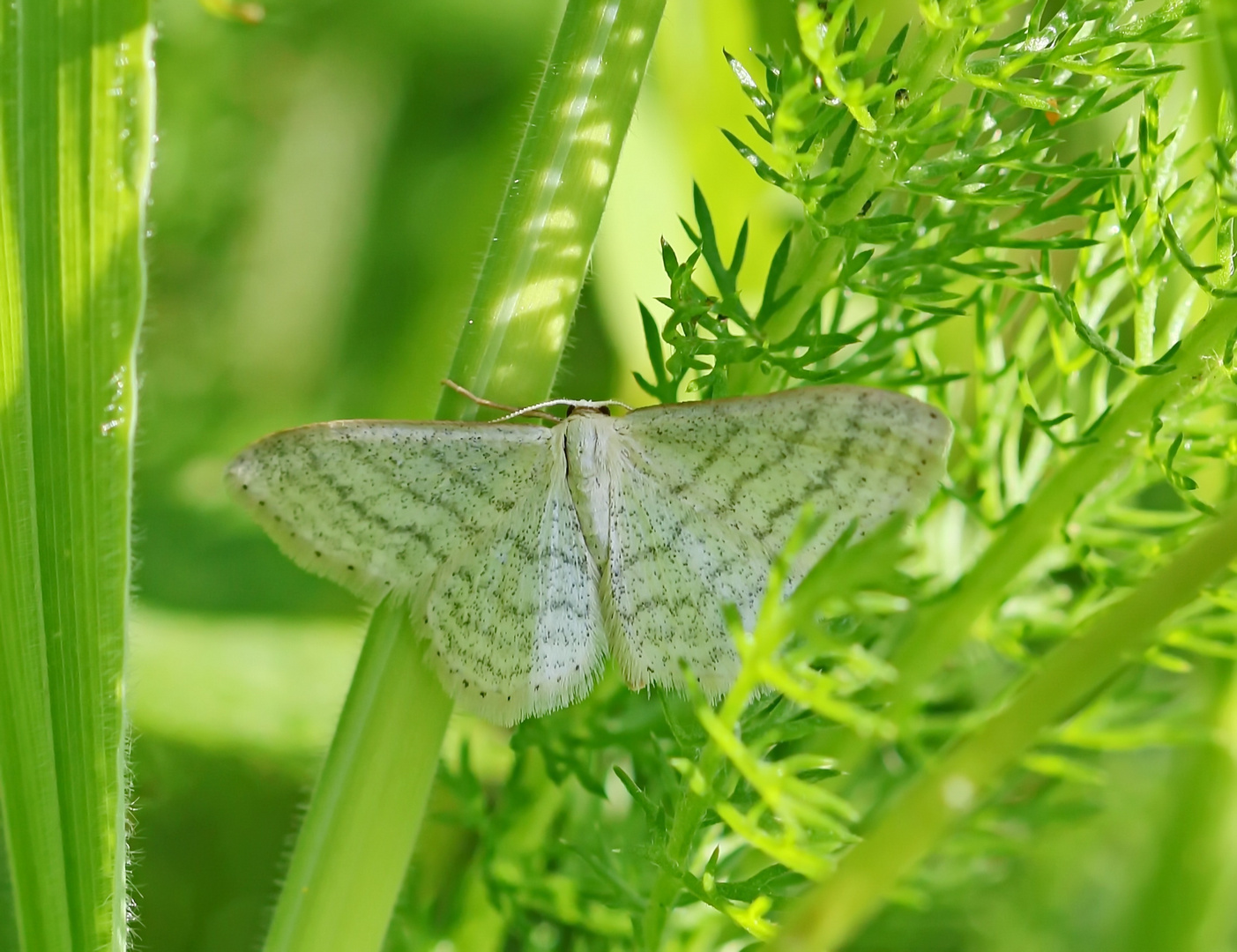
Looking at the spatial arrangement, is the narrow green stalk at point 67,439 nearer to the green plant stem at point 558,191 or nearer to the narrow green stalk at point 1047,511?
the green plant stem at point 558,191

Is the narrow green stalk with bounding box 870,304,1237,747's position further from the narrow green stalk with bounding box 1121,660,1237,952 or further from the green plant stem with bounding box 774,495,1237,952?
the narrow green stalk with bounding box 1121,660,1237,952

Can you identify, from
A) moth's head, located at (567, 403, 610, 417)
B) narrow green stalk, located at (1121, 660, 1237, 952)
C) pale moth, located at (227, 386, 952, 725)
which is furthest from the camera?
narrow green stalk, located at (1121, 660, 1237, 952)

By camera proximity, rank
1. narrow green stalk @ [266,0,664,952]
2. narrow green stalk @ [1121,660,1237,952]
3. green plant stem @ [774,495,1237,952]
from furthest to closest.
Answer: narrow green stalk @ [1121,660,1237,952], narrow green stalk @ [266,0,664,952], green plant stem @ [774,495,1237,952]

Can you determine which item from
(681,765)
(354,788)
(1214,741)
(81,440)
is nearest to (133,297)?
(81,440)

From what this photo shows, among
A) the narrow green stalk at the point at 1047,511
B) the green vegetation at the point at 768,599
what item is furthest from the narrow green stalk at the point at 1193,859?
the narrow green stalk at the point at 1047,511

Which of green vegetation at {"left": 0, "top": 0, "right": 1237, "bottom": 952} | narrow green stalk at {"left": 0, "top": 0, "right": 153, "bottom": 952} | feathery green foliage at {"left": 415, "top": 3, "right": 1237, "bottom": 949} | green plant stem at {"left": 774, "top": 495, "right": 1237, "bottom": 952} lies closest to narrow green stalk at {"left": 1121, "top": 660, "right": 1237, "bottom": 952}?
green vegetation at {"left": 0, "top": 0, "right": 1237, "bottom": 952}

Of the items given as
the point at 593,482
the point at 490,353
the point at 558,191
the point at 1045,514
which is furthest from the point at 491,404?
the point at 1045,514
